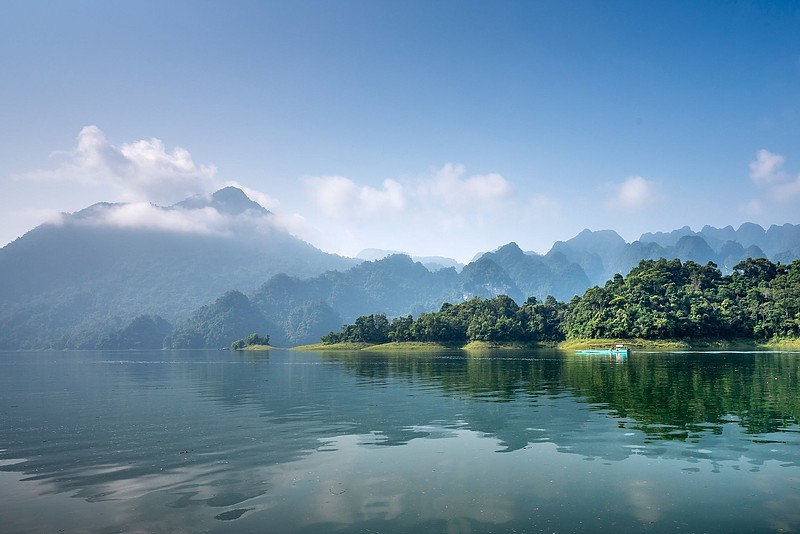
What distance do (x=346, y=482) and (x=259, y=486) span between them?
329 centimetres

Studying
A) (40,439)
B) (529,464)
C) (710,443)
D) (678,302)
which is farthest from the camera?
(678,302)

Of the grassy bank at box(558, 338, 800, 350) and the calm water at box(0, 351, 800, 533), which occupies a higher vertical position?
the calm water at box(0, 351, 800, 533)

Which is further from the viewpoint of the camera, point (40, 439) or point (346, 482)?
point (40, 439)

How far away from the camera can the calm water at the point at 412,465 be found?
1581 centimetres

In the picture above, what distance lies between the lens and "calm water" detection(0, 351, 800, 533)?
15812mm

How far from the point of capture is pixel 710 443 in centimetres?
2562

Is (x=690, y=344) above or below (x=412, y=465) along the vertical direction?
below

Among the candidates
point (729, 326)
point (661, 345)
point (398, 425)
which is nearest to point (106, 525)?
point (398, 425)

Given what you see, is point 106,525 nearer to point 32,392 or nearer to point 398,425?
point 398,425

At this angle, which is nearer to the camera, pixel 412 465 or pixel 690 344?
pixel 412 465

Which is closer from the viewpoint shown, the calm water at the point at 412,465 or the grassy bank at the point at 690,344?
the calm water at the point at 412,465

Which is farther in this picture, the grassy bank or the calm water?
the grassy bank

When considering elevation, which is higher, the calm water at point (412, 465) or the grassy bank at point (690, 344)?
the calm water at point (412, 465)

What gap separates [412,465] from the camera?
22.4 m
